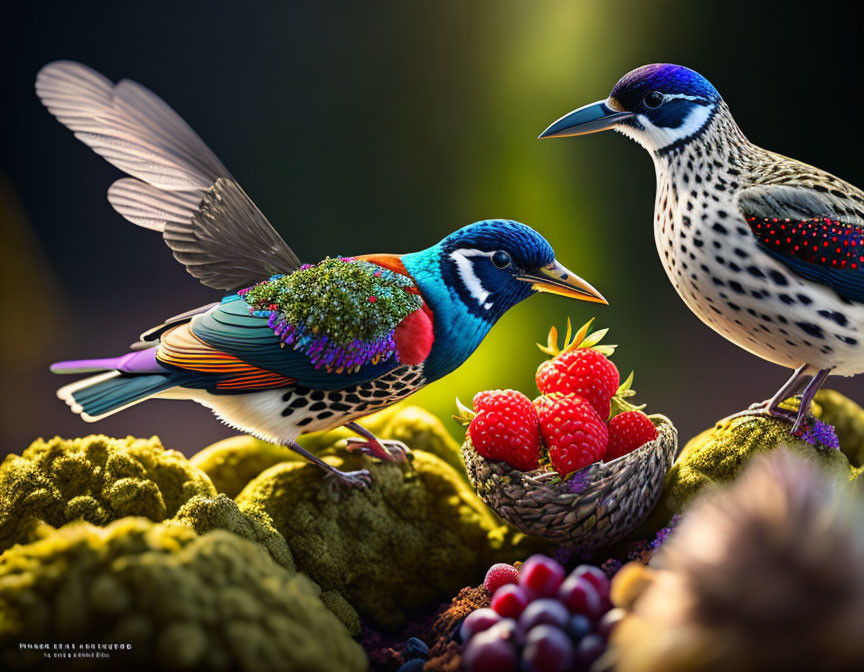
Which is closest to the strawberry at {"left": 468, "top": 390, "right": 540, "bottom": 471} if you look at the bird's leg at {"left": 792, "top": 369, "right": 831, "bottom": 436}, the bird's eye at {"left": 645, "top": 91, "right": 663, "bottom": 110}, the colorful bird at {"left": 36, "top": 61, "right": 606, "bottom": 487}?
the colorful bird at {"left": 36, "top": 61, "right": 606, "bottom": 487}

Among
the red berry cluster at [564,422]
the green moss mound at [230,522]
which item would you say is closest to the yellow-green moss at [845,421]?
the red berry cluster at [564,422]

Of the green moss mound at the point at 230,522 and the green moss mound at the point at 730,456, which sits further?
the green moss mound at the point at 730,456

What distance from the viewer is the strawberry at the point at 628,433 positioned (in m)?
1.21

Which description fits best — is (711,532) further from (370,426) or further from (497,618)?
(370,426)

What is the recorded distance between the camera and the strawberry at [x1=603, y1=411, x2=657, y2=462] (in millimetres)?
1206

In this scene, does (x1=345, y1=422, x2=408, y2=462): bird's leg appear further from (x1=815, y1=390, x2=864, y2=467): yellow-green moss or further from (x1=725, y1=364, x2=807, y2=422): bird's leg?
(x1=815, y1=390, x2=864, y2=467): yellow-green moss

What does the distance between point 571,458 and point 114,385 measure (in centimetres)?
71

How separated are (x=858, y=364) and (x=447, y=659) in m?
0.81

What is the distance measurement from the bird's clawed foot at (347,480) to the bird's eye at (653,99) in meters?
0.79

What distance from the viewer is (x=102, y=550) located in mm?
766

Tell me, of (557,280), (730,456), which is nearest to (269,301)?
(557,280)

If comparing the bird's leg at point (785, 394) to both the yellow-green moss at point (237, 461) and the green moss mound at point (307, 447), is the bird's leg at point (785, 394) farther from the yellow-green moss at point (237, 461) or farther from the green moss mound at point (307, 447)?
the yellow-green moss at point (237, 461)

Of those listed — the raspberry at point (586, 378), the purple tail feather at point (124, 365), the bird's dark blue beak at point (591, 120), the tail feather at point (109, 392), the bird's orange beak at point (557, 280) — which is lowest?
the raspberry at point (586, 378)

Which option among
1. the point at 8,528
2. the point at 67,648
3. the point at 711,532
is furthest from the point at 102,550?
the point at 711,532
